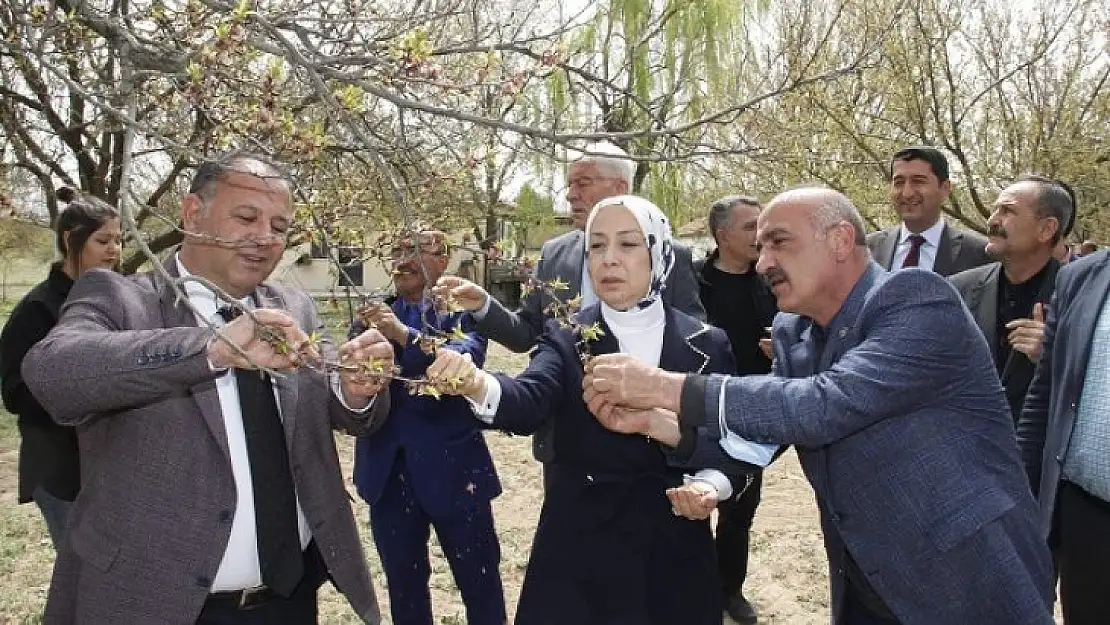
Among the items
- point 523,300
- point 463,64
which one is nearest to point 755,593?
point 523,300

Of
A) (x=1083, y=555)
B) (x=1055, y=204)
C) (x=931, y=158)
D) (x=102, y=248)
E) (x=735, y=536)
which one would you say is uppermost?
(x=931, y=158)

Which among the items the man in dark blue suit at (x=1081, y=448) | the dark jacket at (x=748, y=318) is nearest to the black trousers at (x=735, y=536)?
the dark jacket at (x=748, y=318)

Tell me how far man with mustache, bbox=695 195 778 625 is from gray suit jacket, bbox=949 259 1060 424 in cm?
102

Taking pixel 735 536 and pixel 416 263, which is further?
pixel 735 536

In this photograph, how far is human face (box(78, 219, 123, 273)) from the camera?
4.11m

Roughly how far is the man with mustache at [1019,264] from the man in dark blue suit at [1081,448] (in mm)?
837

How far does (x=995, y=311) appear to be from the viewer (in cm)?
402

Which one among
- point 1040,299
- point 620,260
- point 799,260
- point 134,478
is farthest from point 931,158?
point 134,478

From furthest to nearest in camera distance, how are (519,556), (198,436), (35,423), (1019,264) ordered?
(519,556) < (1019,264) < (35,423) < (198,436)

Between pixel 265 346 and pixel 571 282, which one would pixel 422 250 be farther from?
pixel 571 282

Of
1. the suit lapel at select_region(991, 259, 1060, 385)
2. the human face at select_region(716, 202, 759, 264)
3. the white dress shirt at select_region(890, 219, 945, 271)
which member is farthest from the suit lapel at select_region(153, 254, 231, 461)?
the white dress shirt at select_region(890, 219, 945, 271)

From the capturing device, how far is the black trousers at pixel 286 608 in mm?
2443

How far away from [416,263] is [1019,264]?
284cm

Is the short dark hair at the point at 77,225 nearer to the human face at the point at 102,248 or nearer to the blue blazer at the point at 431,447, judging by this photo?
the human face at the point at 102,248
